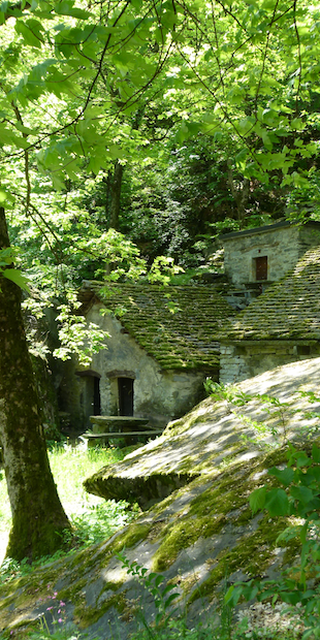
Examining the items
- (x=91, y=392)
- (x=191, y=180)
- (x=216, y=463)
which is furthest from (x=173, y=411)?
(x=191, y=180)

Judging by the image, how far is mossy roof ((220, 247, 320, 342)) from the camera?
32.6ft

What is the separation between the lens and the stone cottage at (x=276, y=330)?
390 inches

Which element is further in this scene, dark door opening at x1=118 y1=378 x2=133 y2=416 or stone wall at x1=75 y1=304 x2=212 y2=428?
dark door opening at x1=118 y1=378 x2=133 y2=416

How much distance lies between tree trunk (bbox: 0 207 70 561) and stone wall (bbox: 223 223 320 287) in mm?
10618

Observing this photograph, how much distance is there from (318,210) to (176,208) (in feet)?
43.6

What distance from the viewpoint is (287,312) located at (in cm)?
1077

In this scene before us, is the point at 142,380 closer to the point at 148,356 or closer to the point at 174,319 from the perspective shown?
the point at 148,356

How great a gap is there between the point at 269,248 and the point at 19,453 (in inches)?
481

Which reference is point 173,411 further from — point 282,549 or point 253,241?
point 282,549

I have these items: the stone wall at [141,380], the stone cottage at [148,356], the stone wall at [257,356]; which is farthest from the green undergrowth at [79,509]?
the stone wall at [257,356]

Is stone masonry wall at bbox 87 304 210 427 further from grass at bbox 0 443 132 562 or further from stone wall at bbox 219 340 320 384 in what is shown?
grass at bbox 0 443 132 562

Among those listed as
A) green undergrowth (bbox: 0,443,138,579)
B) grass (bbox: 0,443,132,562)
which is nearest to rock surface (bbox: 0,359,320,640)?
green undergrowth (bbox: 0,443,138,579)

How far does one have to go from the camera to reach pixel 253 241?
15.8 m

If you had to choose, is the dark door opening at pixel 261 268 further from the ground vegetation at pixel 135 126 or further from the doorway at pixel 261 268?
the ground vegetation at pixel 135 126
